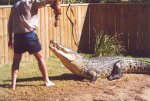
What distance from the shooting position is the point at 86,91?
25.8ft

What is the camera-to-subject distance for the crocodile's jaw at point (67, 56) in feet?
28.5

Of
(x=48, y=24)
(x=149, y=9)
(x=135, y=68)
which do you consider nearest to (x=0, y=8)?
(x=48, y=24)

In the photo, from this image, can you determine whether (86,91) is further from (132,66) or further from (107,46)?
(107,46)

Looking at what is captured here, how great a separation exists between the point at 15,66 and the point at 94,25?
5.91 meters

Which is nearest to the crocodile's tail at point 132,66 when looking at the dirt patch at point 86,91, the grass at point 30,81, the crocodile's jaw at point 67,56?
the dirt patch at point 86,91

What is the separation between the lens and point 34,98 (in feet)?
24.2

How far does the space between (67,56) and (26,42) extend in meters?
1.26

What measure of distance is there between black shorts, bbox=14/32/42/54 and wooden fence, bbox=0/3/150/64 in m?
3.90

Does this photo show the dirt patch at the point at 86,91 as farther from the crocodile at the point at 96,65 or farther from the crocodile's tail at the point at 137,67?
the crocodile's tail at the point at 137,67

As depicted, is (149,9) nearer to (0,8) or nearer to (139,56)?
(139,56)

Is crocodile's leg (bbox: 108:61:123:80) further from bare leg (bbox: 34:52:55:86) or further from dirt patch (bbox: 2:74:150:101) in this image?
bare leg (bbox: 34:52:55:86)

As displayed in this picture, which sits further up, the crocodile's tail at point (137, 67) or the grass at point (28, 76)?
the crocodile's tail at point (137, 67)

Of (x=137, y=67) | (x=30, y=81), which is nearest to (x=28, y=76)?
(x=30, y=81)

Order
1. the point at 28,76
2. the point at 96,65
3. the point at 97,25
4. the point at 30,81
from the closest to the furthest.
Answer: the point at 30,81
the point at 96,65
the point at 28,76
the point at 97,25
